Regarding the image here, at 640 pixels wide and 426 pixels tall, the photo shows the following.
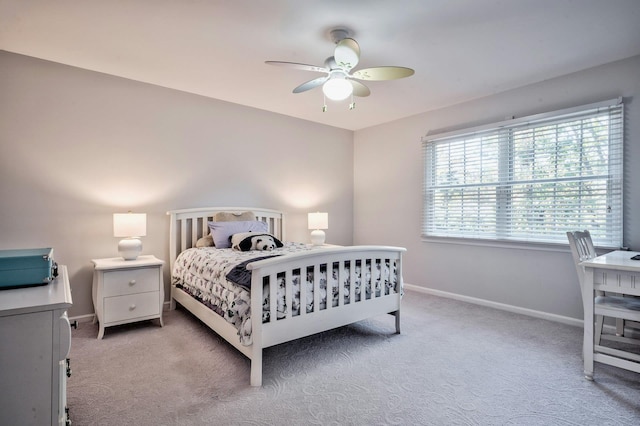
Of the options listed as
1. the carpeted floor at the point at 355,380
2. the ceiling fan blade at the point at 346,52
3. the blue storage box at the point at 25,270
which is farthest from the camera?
the ceiling fan blade at the point at 346,52

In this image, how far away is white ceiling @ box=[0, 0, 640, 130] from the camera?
2133 millimetres

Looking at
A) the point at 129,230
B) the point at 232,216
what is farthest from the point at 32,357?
the point at 232,216

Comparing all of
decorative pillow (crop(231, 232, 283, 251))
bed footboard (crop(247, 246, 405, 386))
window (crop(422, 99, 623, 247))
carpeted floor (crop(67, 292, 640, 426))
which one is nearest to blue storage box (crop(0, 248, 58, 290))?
carpeted floor (crop(67, 292, 640, 426))

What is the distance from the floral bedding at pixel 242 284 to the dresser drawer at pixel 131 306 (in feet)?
1.03

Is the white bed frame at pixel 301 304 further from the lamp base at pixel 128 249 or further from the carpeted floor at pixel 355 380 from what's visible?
the lamp base at pixel 128 249

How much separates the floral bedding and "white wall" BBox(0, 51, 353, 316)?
889 mm

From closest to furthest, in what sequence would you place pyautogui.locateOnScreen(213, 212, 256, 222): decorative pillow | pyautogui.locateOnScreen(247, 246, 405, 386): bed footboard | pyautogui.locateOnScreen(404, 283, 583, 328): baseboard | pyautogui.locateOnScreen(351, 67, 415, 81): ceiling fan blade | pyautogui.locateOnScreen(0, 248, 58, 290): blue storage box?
pyautogui.locateOnScreen(0, 248, 58, 290): blue storage box → pyautogui.locateOnScreen(247, 246, 405, 386): bed footboard → pyautogui.locateOnScreen(351, 67, 415, 81): ceiling fan blade → pyautogui.locateOnScreen(404, 283, 583, 328): baseboard → pyautogui.locateOnScreen(213, 212, 256, 222): decorative pillow

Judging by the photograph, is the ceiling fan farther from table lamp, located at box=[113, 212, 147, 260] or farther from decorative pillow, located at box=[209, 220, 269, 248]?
table lamp, located at box=[113, 212, 147, 260]

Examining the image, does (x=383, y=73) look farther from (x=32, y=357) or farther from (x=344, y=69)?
(x=32, y=357)

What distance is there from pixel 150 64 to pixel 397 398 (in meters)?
3.39

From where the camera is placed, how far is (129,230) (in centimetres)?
299

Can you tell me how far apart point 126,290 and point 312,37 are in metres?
2.70

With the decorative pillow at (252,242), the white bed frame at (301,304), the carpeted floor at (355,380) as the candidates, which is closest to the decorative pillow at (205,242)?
the decorative pillow at (252,242)

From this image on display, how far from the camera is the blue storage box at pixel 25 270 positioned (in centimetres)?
128
